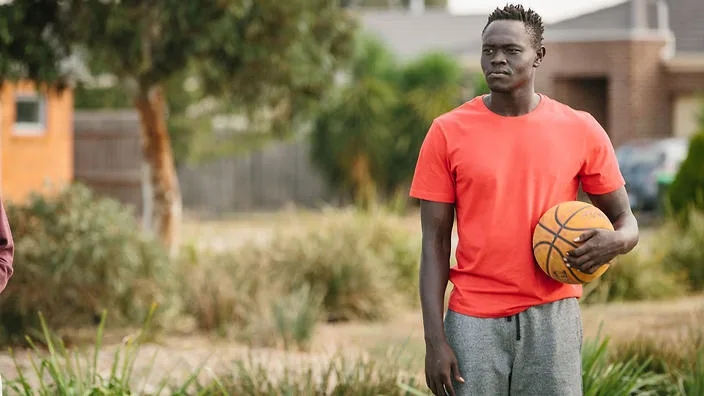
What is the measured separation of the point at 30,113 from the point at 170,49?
37.7ft

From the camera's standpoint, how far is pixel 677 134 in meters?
29.2

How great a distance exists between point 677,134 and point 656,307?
1900cm

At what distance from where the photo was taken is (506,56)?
12.0ft

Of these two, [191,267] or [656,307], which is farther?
[656,307]

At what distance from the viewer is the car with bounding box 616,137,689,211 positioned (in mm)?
22891


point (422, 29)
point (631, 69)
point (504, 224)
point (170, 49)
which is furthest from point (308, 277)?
point (422, 29)

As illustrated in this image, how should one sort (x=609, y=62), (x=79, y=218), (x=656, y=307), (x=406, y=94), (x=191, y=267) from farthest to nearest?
(x=609, y=62)
(x=406, y=94)
(x=656, y=307)
(x=191, y=267)
(x=79, y=218)

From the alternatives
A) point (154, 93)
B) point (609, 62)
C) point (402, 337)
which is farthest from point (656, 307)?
point (609, 62)

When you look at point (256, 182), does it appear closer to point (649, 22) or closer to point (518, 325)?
point (649, 22)

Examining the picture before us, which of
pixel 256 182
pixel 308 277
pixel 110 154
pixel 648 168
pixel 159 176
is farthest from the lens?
pixel 256 182

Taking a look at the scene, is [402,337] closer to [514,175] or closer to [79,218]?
[79,218]

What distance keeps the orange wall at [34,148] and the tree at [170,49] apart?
896cm

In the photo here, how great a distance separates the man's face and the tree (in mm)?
5911

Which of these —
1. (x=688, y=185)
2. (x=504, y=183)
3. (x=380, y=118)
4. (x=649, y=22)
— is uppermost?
(x=649, y=22)
